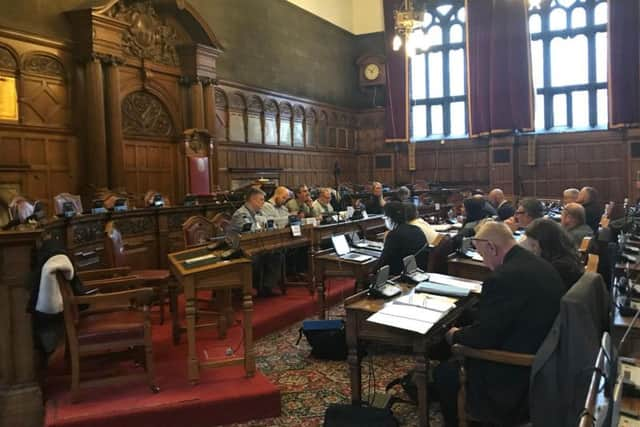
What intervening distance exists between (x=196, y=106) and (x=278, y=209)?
480cm

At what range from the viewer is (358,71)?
57.1 ft

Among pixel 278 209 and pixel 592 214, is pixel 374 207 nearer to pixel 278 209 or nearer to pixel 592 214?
pixel 278 209

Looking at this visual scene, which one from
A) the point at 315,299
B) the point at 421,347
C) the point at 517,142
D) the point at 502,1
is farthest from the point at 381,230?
the point at 502,1

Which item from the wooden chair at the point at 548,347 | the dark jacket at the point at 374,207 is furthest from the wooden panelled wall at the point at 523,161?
the wooden chair at the point at 548,347

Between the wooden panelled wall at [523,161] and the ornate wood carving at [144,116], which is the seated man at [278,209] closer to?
the ornate wood carving at [144,116]

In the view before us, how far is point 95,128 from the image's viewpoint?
9.10 m

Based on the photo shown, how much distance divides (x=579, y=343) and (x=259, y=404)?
87.7 inches

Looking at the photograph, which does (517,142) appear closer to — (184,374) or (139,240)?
(139,240)

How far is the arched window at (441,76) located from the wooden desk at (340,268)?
12258 mm

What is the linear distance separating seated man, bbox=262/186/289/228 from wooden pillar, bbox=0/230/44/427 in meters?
3.54

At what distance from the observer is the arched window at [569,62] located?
47.7 feet

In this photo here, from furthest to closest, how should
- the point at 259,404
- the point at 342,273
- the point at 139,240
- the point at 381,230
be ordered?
the point at 381,230
the point at 139,240
the point at 342,273
the point at 259,404

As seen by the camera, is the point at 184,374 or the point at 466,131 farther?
the point at 466,131

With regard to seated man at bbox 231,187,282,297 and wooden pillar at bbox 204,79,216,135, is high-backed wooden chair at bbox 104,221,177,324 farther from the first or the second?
wooden pillar at bbox 204,79,216,135
